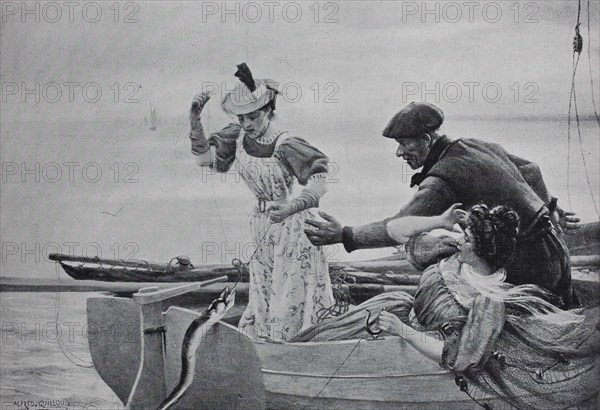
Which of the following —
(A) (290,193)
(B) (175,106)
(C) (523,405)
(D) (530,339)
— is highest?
(B) (175,106)

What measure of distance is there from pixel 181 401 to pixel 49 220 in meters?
1.10

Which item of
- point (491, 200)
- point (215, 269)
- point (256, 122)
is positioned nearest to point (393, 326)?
point (491, 200)

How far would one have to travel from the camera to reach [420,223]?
395cm

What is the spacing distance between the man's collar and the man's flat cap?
2.9 inches

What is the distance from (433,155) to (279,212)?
2.55ft

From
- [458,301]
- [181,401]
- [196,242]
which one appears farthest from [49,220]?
[458,301]

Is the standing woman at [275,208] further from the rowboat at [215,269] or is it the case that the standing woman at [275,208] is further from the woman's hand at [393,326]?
the woman's hand at [393,326]

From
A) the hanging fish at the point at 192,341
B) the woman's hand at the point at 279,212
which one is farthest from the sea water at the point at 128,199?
the hanging fish at the point at 192,341

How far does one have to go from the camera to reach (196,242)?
4.07 metres

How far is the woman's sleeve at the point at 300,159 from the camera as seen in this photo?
4004mm

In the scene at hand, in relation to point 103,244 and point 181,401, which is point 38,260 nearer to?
point 103,244
